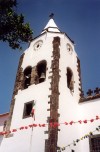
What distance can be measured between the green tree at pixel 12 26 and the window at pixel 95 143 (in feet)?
24.6

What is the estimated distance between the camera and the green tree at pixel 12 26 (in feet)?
35.4

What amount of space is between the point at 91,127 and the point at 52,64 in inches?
210

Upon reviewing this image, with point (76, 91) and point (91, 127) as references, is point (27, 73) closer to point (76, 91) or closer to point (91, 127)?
point (76, 91)

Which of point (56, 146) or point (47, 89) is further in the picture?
point (47, 89)

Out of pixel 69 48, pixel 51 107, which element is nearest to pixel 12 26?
pixel 51 107

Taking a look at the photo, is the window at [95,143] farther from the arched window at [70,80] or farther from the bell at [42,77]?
the bell at [42,77]

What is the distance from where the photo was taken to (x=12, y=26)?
11.0 meters

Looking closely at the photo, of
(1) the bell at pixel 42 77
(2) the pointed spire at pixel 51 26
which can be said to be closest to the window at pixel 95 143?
(1) the bell at pixel 42 77

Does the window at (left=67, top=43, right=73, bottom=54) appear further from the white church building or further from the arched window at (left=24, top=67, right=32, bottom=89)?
the arched window at (left=24, top=67, right=32, bottom=89)

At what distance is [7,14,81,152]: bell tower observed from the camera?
44.9 feet

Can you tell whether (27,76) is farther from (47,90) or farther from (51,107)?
(51,107)

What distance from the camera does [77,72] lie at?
20.2 m

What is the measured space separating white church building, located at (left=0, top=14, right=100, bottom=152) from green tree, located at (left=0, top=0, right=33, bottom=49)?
512cm

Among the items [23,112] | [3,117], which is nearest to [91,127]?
[23,112]
